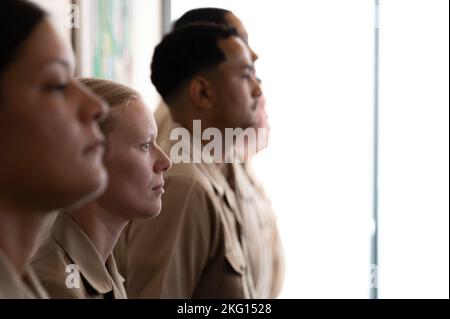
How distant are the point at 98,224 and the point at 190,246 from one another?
49 cm

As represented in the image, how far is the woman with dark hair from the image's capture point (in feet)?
2.85

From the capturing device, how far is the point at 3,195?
90 centimetres

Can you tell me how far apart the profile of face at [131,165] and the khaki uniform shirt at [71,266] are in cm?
9

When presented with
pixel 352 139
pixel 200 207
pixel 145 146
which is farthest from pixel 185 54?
pixel 352 139

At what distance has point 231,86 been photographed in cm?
200

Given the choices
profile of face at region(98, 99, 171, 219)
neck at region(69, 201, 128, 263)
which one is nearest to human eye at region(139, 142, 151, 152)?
profile of face at region(98, 99, 171, 219)

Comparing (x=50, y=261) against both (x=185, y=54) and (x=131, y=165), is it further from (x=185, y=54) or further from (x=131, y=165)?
(x=185, y=54)

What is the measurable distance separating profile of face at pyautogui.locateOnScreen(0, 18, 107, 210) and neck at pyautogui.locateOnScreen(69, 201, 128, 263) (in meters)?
0.43

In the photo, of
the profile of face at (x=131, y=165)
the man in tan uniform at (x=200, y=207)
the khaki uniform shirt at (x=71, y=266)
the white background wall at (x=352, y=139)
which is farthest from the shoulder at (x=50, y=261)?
the white background wall at (x=352, y=139)

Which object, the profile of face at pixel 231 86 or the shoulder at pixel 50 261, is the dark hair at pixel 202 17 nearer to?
the profile of face at pixel 231 86

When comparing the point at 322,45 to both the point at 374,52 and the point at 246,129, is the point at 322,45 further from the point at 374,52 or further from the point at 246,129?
the point at 246,129

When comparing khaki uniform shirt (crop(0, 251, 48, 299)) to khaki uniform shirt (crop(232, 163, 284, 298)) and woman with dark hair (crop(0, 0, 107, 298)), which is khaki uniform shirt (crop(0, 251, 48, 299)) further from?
khaki uniform shirt (crop(232, 163, 284, 298))

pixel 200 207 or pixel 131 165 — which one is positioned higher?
pixel 131 165

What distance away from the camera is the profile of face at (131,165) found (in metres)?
1.39
